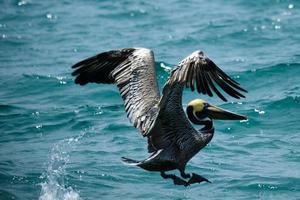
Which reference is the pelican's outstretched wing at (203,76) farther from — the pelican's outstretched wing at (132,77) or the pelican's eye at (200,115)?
the pelican's eye at (200,115)

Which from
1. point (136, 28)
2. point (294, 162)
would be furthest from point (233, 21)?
point (294, 162)

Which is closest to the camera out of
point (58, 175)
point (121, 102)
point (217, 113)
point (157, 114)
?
point (157, 114)

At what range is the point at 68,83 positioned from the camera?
15.4m

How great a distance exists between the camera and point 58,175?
10.9 metres

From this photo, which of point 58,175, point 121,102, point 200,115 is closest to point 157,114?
point 200,115

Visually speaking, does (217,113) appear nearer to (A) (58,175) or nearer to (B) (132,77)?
(B) (132,77)

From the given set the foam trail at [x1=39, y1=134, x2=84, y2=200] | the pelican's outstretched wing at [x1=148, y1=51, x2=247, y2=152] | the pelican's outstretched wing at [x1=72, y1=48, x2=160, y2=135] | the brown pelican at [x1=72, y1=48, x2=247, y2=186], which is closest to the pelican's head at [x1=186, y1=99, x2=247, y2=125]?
the brown pelican at [x1=72, y1=48, x2=247, y2=186]

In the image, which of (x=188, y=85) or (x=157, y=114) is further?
(x=157, y=114)

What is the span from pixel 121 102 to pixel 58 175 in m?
3.55

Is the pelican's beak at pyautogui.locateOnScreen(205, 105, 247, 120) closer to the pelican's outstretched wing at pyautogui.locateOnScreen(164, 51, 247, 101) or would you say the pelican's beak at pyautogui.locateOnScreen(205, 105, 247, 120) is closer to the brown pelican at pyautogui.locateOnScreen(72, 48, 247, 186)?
the brown pelican at pyautogui.locateOnScreen(72, 48, 247, 186)

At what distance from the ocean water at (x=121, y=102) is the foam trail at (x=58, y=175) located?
16 millimetres

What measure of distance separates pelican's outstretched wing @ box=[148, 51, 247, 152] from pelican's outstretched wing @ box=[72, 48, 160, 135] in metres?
0.25

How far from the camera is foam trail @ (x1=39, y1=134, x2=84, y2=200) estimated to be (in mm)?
10320

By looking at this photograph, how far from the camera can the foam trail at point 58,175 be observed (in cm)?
1032
